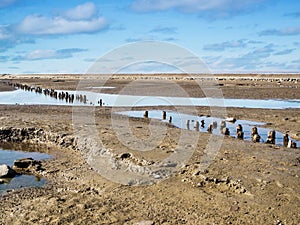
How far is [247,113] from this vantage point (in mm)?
28281

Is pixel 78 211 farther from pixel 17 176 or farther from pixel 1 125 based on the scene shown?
pixel 1 125

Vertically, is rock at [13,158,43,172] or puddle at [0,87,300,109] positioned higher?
puddle at [0,87,300,109]

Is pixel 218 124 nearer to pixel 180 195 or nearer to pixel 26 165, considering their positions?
pixel 26 165

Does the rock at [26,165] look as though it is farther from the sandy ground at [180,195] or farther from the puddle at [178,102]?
the puddle at [178,102]

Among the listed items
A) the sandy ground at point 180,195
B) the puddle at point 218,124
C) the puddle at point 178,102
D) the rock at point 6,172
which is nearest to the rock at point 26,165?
the sandy ground at point 180,195

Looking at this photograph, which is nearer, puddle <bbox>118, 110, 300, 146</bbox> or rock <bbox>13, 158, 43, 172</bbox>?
A: rock <bbox>13, 158, 43, 172</bbox>

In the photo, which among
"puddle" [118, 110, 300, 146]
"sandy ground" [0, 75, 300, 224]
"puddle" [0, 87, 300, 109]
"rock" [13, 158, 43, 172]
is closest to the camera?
"sandy ground" [0, 75, 300, 224]

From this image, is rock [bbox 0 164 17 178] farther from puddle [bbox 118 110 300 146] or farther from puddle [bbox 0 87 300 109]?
puddle [bbox 0 87 300 109]

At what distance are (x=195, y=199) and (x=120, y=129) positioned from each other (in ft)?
31.7

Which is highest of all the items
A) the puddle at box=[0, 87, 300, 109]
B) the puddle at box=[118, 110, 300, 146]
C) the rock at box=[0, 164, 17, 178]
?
the puddle at box=[0, 87, 300, 109]

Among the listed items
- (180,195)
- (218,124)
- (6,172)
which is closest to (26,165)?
(6,172)

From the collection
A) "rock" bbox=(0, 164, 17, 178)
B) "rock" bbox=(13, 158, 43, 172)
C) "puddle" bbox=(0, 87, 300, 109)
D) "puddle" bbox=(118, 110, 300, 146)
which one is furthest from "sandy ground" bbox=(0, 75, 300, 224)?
"puddle" bbox=(0, 87, 300, 109)

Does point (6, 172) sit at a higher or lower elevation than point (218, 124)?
lower

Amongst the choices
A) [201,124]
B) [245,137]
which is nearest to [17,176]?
[245,137]
